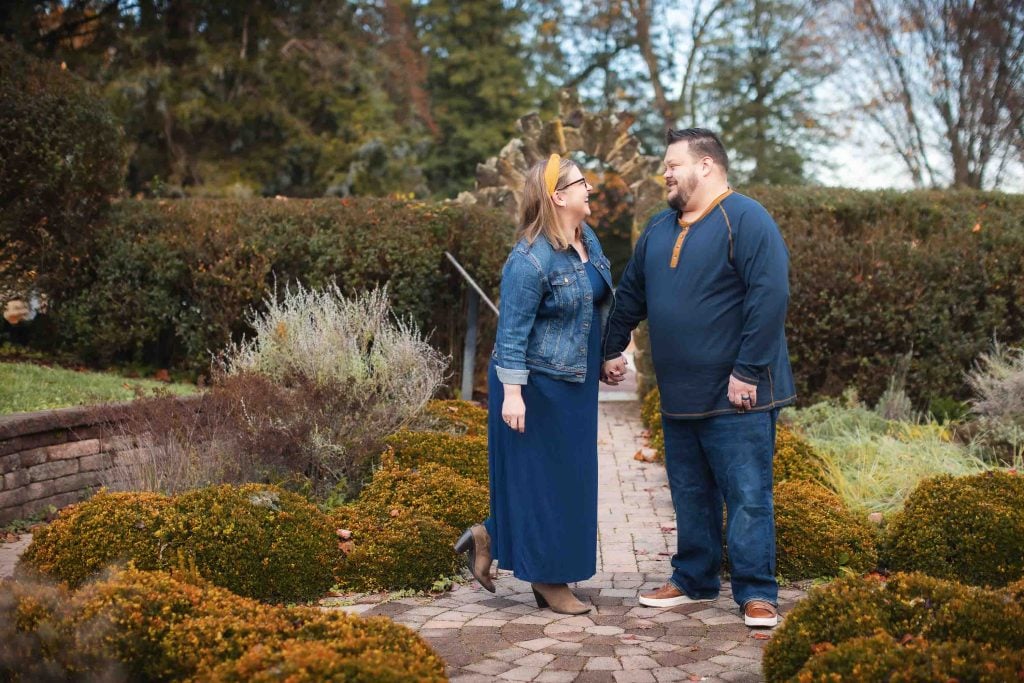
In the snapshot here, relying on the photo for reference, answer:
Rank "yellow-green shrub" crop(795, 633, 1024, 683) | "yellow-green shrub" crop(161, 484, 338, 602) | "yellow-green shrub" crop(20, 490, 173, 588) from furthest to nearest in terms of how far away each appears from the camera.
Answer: "yellow-green shrub" crop(161, 484, 338, 602) < "yellow-green shrub" crop(20, 490, 173, 588) < "yellow-green shrub" crop(795, 633, 1024, 683)

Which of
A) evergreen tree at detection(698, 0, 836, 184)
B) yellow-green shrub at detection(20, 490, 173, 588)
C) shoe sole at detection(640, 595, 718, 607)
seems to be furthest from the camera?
evergreen tree at detection(698, 0, 836, 184)

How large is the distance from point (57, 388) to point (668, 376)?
208 inches

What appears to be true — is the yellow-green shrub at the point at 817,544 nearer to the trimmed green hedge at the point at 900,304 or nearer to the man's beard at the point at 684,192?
the man's beard at the point at 684,192

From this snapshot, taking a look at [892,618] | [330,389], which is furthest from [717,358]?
[330,389]

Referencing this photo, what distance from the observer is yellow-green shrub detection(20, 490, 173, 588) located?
4.42 metres

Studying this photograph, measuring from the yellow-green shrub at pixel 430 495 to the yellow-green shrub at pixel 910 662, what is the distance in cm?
250

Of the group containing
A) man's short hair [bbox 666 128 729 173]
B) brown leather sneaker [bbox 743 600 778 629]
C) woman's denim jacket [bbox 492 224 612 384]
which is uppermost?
man's short hair [bbox 666 128 729 173]

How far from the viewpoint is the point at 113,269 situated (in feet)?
34.1

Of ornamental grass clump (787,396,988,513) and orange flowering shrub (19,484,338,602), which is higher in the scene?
orange flowering shrub (19,484,338,602)

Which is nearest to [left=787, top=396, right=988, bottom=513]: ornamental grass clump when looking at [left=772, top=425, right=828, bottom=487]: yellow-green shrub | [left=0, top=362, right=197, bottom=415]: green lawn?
[left=772, top=425, right=828, bottom=487]: yellow-green shrub

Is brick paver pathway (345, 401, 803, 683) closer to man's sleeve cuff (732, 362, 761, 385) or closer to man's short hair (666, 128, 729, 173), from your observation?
man's sleeve cuff (732, 362, 761, 385)

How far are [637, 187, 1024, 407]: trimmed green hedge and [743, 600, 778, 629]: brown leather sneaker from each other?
5.53 meters

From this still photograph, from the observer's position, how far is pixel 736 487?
4473 millimetres

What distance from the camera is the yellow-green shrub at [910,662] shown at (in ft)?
9.25
